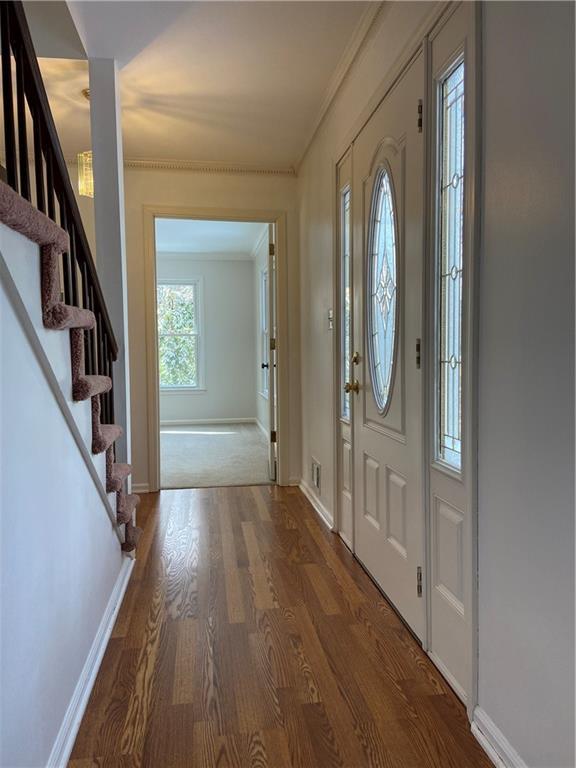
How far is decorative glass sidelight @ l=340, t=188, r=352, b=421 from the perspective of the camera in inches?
111

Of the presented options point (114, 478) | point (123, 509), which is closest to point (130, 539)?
point (123, 509)

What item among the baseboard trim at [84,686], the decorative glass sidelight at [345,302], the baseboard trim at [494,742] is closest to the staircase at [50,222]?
the baseboard trim at [84,686]

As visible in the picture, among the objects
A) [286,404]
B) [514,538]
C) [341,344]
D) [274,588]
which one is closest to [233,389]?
[286,404]

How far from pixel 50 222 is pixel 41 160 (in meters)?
0.32

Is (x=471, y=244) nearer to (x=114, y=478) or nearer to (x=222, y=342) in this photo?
(x=114, y=478)

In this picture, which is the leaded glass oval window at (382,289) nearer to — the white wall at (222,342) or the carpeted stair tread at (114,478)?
the carpeted stair tread at (114,478)

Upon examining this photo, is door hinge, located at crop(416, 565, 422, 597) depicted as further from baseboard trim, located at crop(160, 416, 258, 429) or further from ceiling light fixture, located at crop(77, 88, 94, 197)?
baseboard trim, located at crop(160, 416, 258, 429)

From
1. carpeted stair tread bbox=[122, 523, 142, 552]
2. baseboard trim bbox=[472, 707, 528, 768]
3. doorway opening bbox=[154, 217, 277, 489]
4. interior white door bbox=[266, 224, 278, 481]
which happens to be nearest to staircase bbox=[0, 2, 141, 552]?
carpeted stair tread bbox=[122, 523, 142, 552]

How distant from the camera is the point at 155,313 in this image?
3.98m

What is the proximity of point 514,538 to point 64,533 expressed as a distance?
4.15ft

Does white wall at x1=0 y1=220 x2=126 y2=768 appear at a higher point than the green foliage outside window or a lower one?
lower

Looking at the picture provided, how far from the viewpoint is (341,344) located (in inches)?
116

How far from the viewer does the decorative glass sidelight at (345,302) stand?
2809 millimetres

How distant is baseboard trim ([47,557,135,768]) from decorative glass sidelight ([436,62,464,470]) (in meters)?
1.39
